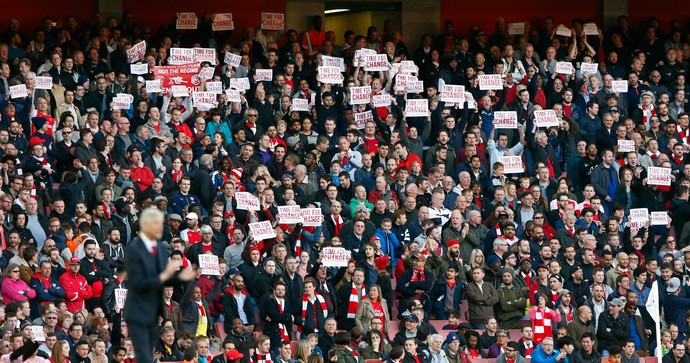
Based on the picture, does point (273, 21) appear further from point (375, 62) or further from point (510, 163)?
point (510, 163)

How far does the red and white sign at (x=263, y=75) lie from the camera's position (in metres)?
27.1

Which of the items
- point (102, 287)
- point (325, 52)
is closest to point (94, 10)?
point (325, 52)

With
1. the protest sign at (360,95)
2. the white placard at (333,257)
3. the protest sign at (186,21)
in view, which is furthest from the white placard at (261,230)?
the protest sign at (186,21)

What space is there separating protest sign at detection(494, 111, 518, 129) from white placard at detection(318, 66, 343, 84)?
2.61 metres

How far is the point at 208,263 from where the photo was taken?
2161 centimetres

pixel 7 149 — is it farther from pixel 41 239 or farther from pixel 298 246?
pixel 298 246

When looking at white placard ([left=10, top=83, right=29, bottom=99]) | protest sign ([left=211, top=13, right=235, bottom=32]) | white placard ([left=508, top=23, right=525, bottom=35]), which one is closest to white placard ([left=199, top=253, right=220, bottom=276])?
white placard ([left=10, top=83, right=29, bottom=99])

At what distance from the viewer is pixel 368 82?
27000 mm

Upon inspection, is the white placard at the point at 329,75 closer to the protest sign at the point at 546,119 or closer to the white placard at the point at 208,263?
the protest sign at the point at 546,119

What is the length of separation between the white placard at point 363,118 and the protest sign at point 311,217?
360 centimetres

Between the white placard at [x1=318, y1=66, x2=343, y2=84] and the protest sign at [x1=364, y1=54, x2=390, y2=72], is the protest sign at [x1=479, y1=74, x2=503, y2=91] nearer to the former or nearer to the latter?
the protest sign at [x1=364, y1=54, x2=390, y2=72]

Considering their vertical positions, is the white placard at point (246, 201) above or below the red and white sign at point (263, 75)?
below

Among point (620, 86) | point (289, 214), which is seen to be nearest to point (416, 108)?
point (620, 86)

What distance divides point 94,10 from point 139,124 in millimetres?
6217
